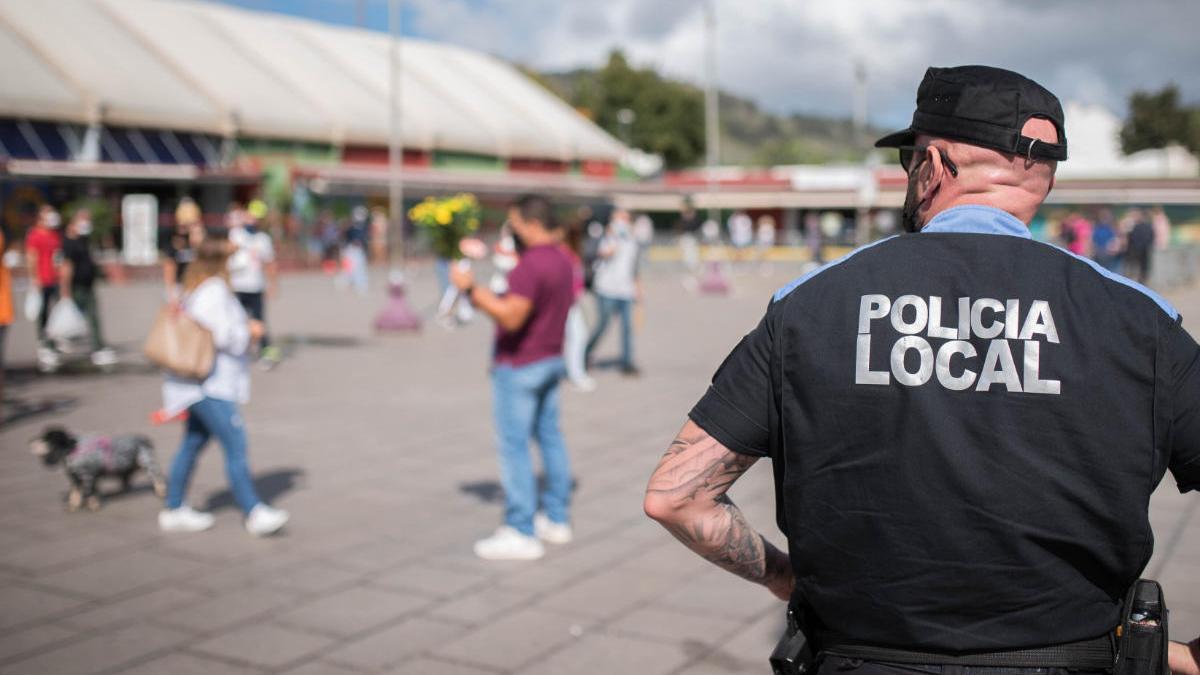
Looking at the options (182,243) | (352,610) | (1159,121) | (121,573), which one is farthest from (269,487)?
(1159,121)

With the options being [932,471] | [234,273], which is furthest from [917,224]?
[234,273]

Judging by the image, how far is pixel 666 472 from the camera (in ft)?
6.70

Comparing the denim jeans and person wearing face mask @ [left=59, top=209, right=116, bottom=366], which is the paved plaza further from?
the denim jeans

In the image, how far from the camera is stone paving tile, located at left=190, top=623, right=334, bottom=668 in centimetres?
461

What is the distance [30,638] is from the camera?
15.8 ft

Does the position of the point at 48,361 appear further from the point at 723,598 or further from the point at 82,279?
the point at 723,598

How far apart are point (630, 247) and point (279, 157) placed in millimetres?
32860

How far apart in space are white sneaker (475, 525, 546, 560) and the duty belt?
13.9ft

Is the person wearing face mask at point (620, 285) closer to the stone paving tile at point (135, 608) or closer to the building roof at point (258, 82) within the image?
the stone paving tile at point (135, 608)

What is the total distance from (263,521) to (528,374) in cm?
166

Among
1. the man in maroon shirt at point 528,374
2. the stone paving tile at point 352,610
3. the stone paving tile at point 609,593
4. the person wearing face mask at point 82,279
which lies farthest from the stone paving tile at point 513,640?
the person wearing face mask at point 82,279

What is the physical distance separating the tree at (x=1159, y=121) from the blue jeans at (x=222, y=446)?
54083 mm

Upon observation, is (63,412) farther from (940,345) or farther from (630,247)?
(940,345)

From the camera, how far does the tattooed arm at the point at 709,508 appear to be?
2.00m
